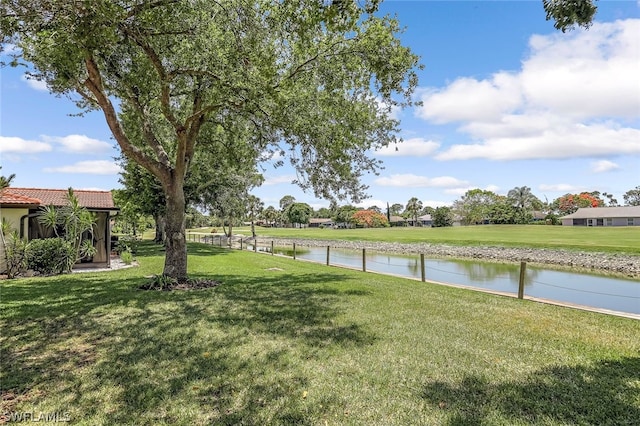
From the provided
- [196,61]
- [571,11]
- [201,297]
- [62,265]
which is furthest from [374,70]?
[62,265]

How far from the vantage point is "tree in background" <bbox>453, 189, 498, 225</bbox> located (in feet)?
272

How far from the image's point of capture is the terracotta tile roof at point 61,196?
15789mm

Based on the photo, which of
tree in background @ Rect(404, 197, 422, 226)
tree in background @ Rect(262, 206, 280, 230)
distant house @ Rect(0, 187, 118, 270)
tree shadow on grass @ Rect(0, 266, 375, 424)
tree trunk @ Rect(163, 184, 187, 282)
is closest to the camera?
tree shadow on grass @ Rect(0, 266, 375, 424)

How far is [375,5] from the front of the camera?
15.4 ft

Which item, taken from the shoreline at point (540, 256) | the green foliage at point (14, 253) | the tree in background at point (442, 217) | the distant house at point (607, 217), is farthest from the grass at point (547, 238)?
the green foliage at point (14, 253)

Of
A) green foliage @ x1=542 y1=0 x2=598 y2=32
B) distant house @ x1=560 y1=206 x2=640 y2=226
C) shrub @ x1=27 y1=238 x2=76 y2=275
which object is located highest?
green foliage @ x1=542 y1=0 x2=598 y2=32

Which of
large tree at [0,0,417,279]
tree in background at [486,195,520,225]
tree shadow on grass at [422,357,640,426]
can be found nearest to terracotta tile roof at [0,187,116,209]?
large tree at [0,0,417,279]

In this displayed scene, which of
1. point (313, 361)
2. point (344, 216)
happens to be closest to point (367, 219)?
point (344, 216)

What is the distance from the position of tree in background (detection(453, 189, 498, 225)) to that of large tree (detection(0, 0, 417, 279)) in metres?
77.9

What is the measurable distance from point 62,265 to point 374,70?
12316 mm

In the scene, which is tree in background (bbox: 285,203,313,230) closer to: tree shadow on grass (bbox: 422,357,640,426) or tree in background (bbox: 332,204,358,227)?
tree in background (bbox: 332,204,358,227)

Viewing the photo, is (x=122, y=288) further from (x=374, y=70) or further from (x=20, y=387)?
(x=374, y=70)

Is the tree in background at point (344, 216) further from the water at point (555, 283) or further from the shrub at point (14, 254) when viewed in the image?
the shrub at point (14, 254)

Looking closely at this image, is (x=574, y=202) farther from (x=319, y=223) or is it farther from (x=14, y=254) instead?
(x=14, y=254)
